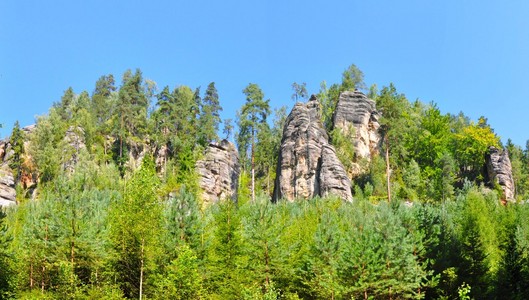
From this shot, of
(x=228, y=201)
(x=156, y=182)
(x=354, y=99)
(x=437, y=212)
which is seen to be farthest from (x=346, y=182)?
(x=156, y=182)

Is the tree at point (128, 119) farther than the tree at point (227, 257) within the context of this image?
Yes

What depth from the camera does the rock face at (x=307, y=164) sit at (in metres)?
62.8

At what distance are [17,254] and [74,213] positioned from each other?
291 inches

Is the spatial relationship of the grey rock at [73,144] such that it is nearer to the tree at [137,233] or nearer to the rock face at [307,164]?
the rock face at [307,164]

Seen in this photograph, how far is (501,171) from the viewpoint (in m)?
71.2

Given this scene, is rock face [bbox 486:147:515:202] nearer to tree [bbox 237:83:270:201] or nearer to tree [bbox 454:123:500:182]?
tree [bbox 454:123:500:182]

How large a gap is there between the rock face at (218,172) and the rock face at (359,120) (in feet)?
58.4

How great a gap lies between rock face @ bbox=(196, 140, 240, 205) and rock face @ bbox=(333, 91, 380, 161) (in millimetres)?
17794

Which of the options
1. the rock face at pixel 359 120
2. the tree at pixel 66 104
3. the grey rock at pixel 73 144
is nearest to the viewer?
the grey rock at pixel 73 144

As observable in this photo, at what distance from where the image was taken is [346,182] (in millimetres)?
62844

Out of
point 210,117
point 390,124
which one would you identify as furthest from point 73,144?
point 390,124

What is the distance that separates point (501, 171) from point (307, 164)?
3106cm

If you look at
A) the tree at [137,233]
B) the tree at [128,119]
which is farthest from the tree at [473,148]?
the tree at [137,233]

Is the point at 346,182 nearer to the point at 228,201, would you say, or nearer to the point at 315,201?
the point at 315,201
